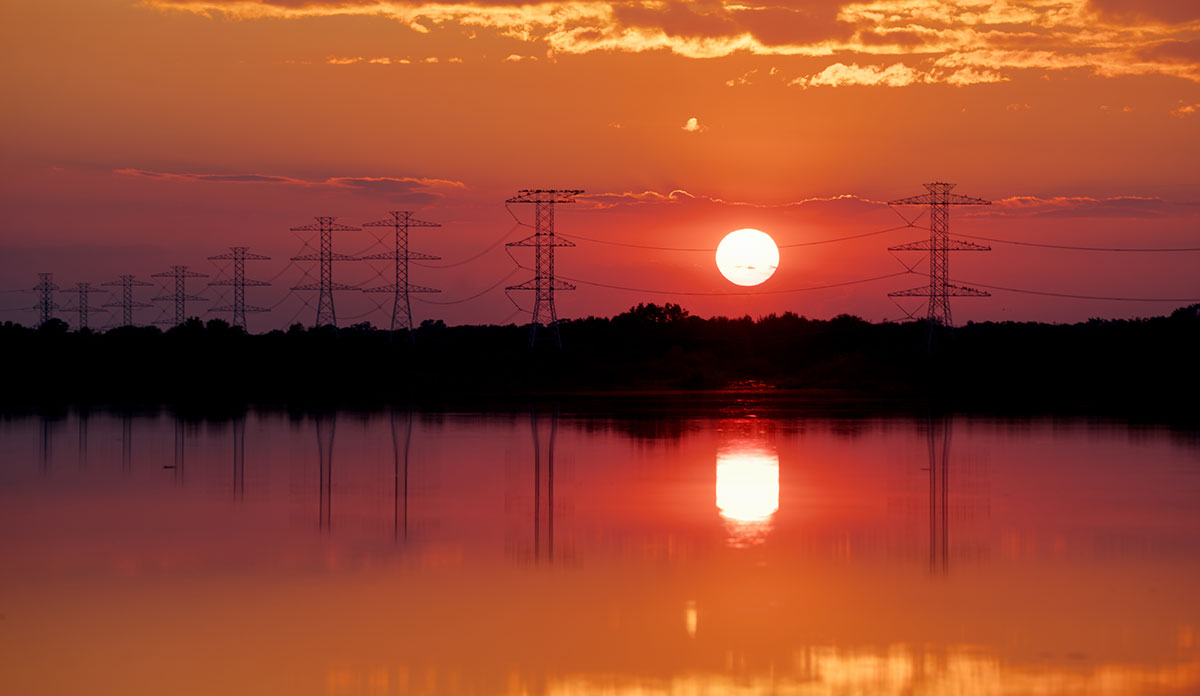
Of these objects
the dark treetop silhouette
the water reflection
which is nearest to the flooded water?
the water reflection

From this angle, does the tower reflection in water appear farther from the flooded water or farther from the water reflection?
the flooded water

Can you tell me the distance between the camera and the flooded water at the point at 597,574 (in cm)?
1264

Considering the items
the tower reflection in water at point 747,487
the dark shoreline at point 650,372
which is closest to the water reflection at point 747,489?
the tower reflection in water at point 747,487

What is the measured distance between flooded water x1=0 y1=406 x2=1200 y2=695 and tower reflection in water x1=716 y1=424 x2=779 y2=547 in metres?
0.14

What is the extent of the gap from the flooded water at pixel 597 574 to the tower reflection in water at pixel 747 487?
0.14m

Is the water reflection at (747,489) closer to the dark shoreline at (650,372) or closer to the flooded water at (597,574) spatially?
the flooded water at (597,574)

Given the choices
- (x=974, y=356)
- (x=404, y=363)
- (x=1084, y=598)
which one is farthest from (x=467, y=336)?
(x=1084, y=598)

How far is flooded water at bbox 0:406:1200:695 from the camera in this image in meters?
12.6

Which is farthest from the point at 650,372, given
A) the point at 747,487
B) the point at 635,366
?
the point at 747,487

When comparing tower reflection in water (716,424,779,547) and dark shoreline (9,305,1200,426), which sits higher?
dark shoreline (9,305,1200,426)

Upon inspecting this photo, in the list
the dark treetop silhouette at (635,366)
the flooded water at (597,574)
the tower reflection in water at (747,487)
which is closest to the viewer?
the flooded water at (597,574)

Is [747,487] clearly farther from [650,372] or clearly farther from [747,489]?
[650,372]

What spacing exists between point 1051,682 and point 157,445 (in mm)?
31976

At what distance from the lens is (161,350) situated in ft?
354
